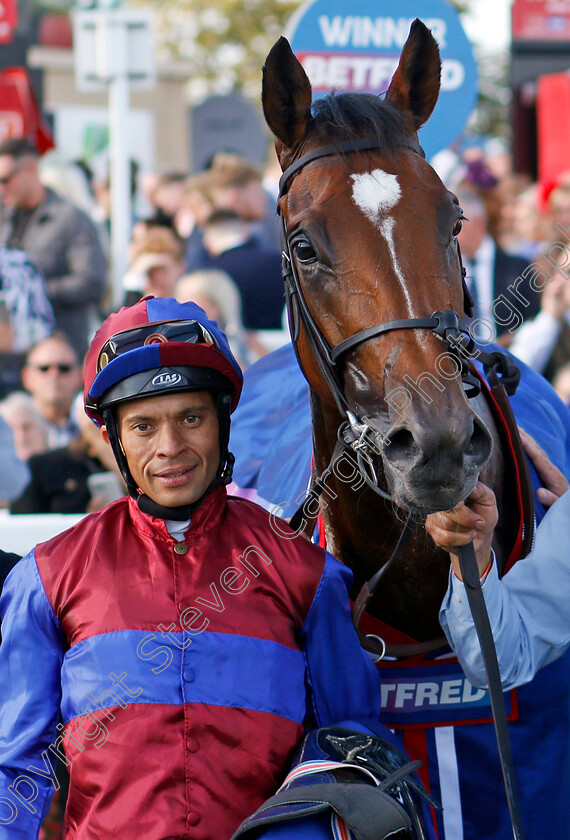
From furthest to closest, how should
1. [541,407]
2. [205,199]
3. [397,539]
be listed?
[205,199], [541,407], [397,539]

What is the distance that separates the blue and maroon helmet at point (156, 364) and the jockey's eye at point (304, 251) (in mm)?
256

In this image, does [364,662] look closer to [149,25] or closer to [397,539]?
[397,539]

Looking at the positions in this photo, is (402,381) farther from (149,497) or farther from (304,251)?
(149,497)

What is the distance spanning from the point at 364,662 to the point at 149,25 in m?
6.02

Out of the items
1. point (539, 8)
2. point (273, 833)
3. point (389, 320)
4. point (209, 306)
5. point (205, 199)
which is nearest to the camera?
point (273, 833)

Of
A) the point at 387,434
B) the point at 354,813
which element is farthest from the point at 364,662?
the point at 387,434

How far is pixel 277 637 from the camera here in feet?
7.09

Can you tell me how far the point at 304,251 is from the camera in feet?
7.52

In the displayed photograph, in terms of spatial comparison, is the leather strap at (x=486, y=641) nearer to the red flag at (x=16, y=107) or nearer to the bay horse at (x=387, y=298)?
the bay horse at (x=387, y=298)

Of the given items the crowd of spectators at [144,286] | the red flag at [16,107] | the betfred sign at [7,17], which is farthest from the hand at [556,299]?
the betfred sign at [7,17]

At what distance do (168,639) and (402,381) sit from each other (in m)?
0.69

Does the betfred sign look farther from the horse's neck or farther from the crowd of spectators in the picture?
the horse's neck

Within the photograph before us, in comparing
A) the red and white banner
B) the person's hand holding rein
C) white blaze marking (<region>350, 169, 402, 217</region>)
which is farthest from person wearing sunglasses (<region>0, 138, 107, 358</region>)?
the red and white banner

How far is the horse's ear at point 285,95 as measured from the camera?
2389mm
